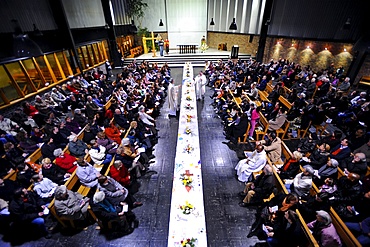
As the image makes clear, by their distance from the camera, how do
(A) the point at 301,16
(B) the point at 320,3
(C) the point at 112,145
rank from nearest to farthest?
1. (C) the point at 112,145
2. (B) the point at 320,3
3. (A) the point at 301,16

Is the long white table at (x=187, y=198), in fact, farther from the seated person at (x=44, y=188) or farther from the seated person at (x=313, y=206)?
the seated person at (x=44, y=188)

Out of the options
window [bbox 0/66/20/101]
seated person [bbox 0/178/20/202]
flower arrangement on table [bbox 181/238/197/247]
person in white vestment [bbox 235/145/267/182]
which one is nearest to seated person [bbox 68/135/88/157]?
seated person [bbox 0/178/20/202]

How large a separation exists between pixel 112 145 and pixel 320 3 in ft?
45.2

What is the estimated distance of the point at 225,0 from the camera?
63.6 ft

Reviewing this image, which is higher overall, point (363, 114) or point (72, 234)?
point (363, 114)

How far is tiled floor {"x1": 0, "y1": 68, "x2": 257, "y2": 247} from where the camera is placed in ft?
12.8

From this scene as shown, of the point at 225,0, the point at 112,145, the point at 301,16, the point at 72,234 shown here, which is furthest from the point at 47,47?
the point at 225,0

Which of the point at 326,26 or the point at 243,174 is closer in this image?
the point at 243,174

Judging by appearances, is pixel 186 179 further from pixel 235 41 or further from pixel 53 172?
pixel 235 41

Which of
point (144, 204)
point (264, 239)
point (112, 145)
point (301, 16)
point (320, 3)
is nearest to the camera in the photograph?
point (264, 239)

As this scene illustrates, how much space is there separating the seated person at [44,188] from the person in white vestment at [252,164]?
15.5 ft

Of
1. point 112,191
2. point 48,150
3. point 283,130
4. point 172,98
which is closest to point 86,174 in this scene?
point 112,191

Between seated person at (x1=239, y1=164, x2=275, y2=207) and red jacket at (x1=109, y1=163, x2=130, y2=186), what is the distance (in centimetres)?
296

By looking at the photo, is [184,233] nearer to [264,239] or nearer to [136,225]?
[136,225]
